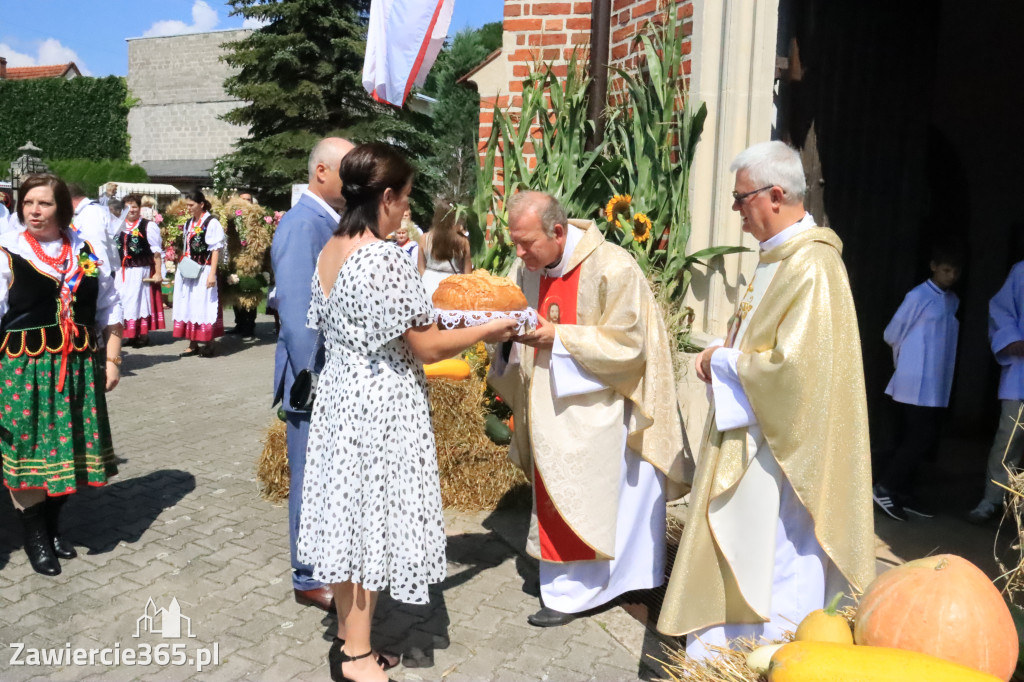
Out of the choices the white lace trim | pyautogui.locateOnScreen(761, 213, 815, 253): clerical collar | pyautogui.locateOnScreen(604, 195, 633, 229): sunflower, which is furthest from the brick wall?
pyautogui.locateOnScreen(761, 213, 815, 253): clerical collar

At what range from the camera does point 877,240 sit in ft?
20.1

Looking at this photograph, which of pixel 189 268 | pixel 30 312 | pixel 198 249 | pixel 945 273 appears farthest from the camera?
pixel 198 249

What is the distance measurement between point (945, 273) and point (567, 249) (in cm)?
304

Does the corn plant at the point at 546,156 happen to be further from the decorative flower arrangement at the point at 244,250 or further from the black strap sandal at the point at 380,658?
the decorative flower arrangement at the point at 244,250

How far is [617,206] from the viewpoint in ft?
18.4

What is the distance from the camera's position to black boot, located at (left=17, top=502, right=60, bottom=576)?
4297mm

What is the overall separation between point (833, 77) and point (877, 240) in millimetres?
1328

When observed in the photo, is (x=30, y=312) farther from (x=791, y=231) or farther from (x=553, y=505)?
(x=791, y=231)

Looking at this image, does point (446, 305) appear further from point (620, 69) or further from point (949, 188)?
point (949, 188)

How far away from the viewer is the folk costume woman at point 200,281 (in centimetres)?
1102

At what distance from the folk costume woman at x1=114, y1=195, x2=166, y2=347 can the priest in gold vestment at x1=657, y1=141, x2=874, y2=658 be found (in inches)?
378

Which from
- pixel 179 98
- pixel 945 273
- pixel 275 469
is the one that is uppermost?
pixel 179 98

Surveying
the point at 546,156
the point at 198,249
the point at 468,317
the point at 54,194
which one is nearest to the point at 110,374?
the point at 54,194

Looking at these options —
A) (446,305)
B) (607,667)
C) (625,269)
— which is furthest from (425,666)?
(625,269)
